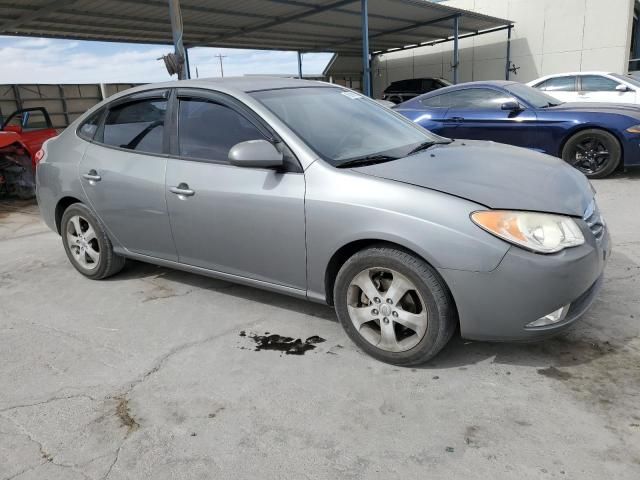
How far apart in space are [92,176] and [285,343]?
213 centimetres

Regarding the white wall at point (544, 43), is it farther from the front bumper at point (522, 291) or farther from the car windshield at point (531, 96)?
the front bumper at point (522, 291)

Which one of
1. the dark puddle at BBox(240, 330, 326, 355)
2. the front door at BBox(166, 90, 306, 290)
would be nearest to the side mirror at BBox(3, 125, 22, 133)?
the front door at BBox(166, 90, 306, 290)

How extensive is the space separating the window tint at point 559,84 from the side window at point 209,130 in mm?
10033

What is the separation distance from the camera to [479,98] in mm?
7887

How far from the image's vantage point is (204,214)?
11.1 feet

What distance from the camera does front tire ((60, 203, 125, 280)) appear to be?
424 centimetres

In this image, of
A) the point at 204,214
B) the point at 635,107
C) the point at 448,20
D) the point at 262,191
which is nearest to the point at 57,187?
the point at 204,214

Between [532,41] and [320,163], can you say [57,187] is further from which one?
[532,41]

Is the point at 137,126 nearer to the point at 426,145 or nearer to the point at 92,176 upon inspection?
the point at 92,176

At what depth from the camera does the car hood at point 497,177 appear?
8.62 feet

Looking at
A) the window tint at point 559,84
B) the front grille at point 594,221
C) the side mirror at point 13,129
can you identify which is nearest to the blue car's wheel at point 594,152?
the window tint at point 559,84

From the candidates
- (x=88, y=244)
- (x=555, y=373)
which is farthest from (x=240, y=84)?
(x=555, y=373)

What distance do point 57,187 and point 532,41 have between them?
21.6 metres

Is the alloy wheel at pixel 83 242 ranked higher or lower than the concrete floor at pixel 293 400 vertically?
higher
